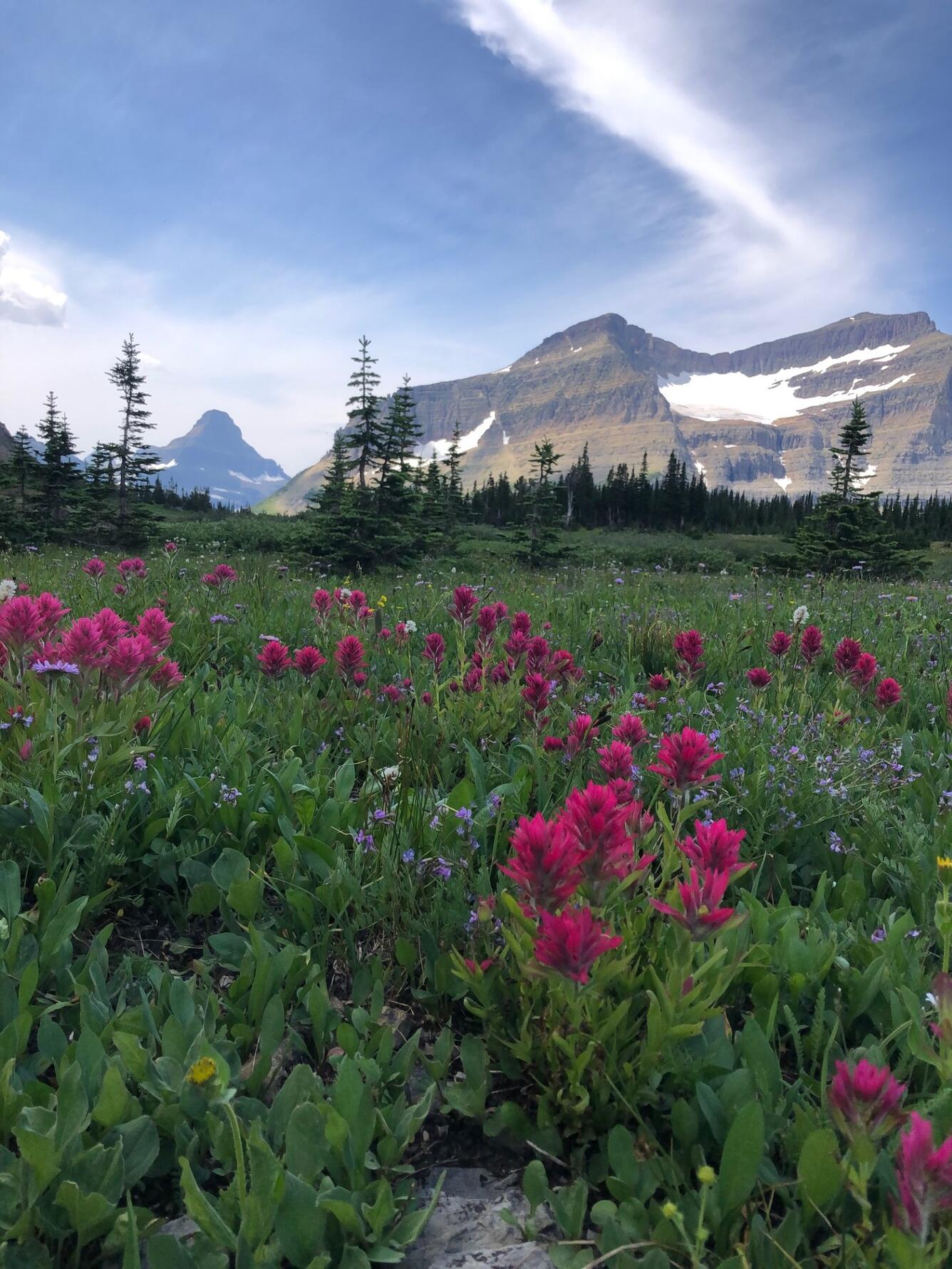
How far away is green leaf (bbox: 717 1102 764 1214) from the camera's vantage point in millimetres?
1347

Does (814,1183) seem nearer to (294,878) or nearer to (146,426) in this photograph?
(294,878)

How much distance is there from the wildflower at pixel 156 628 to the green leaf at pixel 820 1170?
2.84 m

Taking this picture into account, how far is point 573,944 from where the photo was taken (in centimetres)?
136

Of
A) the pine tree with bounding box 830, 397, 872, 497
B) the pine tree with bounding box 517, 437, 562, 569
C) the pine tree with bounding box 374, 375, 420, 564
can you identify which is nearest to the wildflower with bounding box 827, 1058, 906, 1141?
the pine tree with bounding box 374, 375, 420, 564

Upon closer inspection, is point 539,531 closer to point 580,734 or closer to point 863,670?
point 863,670

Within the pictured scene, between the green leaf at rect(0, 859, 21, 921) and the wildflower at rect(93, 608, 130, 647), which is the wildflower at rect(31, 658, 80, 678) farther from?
the green leaf at rect(0, 859, 21, 921)

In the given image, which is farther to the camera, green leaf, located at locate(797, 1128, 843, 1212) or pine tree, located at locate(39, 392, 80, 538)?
pine tree, located at locate(39, 392, 80, 538)

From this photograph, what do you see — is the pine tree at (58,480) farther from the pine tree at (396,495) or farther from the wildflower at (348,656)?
the wildflower at (348,656)

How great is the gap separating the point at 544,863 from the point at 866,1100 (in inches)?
26.8

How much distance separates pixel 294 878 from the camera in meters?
2.26

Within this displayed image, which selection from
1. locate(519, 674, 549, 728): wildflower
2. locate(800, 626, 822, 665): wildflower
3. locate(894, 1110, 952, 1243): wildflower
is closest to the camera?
locate(894, 1110, 952, 1243): wildflower

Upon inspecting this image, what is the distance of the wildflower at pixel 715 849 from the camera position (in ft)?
5.02

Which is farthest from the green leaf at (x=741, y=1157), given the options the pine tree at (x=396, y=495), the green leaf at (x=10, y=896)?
the pine tree at (x=396, y=495)

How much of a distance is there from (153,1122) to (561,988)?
3.00 ft
